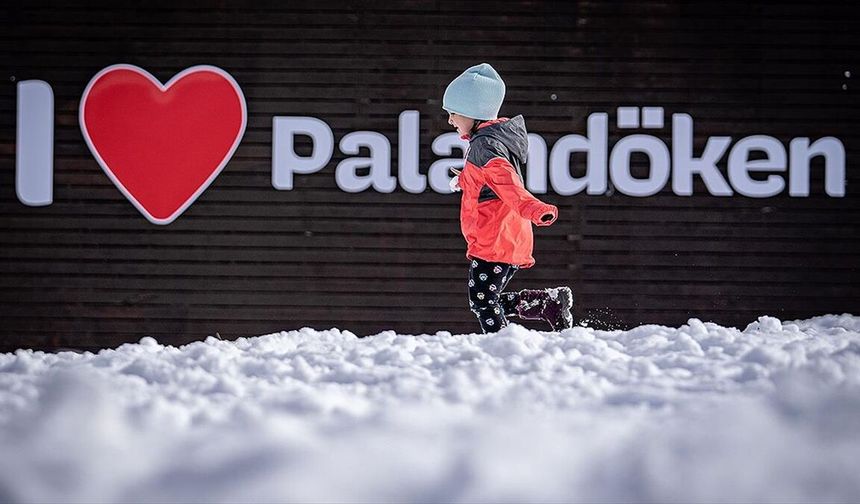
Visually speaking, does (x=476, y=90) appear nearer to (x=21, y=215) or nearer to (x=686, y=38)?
(x=686, y=38)

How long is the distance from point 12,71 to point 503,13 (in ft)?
13.0

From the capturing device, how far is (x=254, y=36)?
696 centimetres

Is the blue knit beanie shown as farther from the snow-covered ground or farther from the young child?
the snow-covered ground

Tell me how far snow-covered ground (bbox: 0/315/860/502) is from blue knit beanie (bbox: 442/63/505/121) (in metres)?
2.24

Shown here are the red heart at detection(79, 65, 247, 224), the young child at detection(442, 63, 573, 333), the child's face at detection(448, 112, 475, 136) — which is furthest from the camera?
the red heart at detection(79, 65, 247, 224)

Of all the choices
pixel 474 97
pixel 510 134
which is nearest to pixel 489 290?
pixel 510 134

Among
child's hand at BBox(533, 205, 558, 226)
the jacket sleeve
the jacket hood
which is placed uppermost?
the jacket hood

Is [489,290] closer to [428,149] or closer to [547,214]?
[547,214]

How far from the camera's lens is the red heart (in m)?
6.93

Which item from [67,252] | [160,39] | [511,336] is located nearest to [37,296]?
[67,252]

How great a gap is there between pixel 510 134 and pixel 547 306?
1063 millimetres

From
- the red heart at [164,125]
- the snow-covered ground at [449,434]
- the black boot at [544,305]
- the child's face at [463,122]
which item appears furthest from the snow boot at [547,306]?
the red heart at [164,125]

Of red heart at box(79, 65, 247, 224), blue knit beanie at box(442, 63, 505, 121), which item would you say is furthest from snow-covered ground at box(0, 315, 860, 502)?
red heart at box(79, 65, 247, 224)

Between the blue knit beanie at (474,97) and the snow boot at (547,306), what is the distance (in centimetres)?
111
